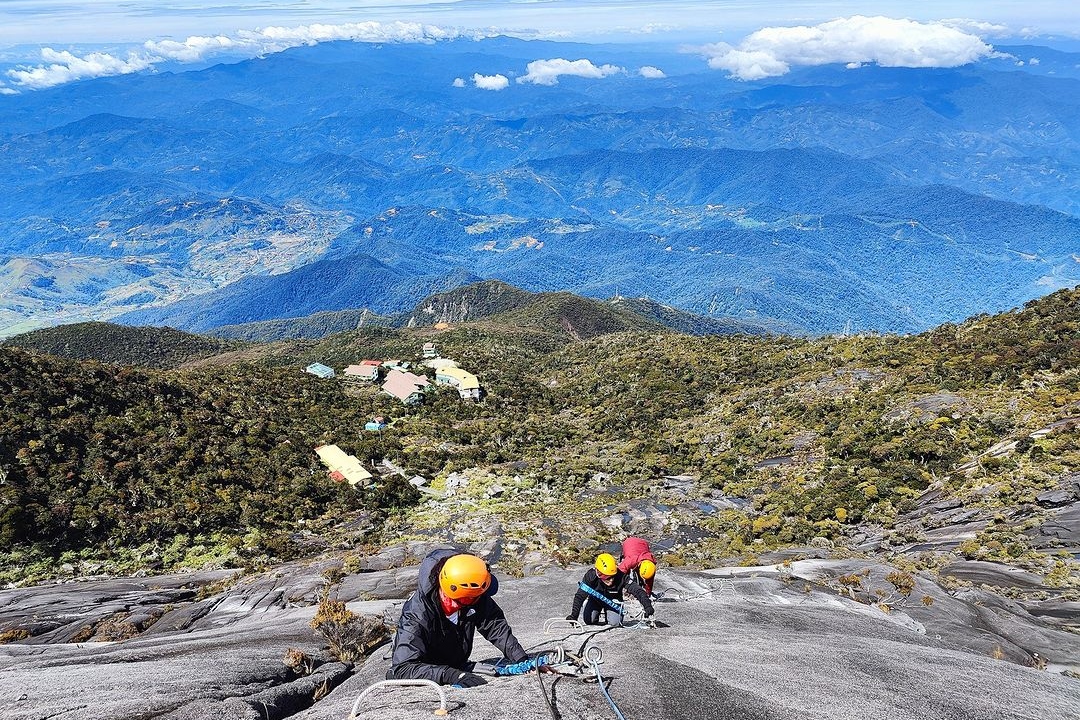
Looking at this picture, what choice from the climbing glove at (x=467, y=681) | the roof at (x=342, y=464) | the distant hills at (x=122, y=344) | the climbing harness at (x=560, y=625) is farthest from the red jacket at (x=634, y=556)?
the distant hills at (x=122, y=344)

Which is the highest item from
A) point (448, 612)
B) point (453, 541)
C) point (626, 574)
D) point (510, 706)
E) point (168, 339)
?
point (448, 612)

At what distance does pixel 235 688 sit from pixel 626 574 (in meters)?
7.15

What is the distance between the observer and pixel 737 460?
109ft

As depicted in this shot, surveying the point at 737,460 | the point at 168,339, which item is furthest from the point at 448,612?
the point at 168,339

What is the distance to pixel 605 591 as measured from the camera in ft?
38.3

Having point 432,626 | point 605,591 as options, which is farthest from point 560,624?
point 432,626

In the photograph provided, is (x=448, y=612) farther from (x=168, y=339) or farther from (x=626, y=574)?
(x=168, y=339)

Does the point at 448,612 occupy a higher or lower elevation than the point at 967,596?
higher

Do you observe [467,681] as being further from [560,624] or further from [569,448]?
[569,448]

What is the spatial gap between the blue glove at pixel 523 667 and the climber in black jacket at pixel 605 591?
14.3 feet

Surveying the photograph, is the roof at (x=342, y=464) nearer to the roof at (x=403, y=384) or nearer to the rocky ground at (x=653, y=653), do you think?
the rocky ground at (x=653, y=653)

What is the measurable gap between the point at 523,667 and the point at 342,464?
3278 cm

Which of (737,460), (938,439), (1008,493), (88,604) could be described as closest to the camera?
(88,604)

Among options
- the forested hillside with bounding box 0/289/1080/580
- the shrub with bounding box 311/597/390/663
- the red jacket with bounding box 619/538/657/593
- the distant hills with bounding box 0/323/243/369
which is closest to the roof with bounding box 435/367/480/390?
the forested hillside with bounding box 0/289/1080/580
